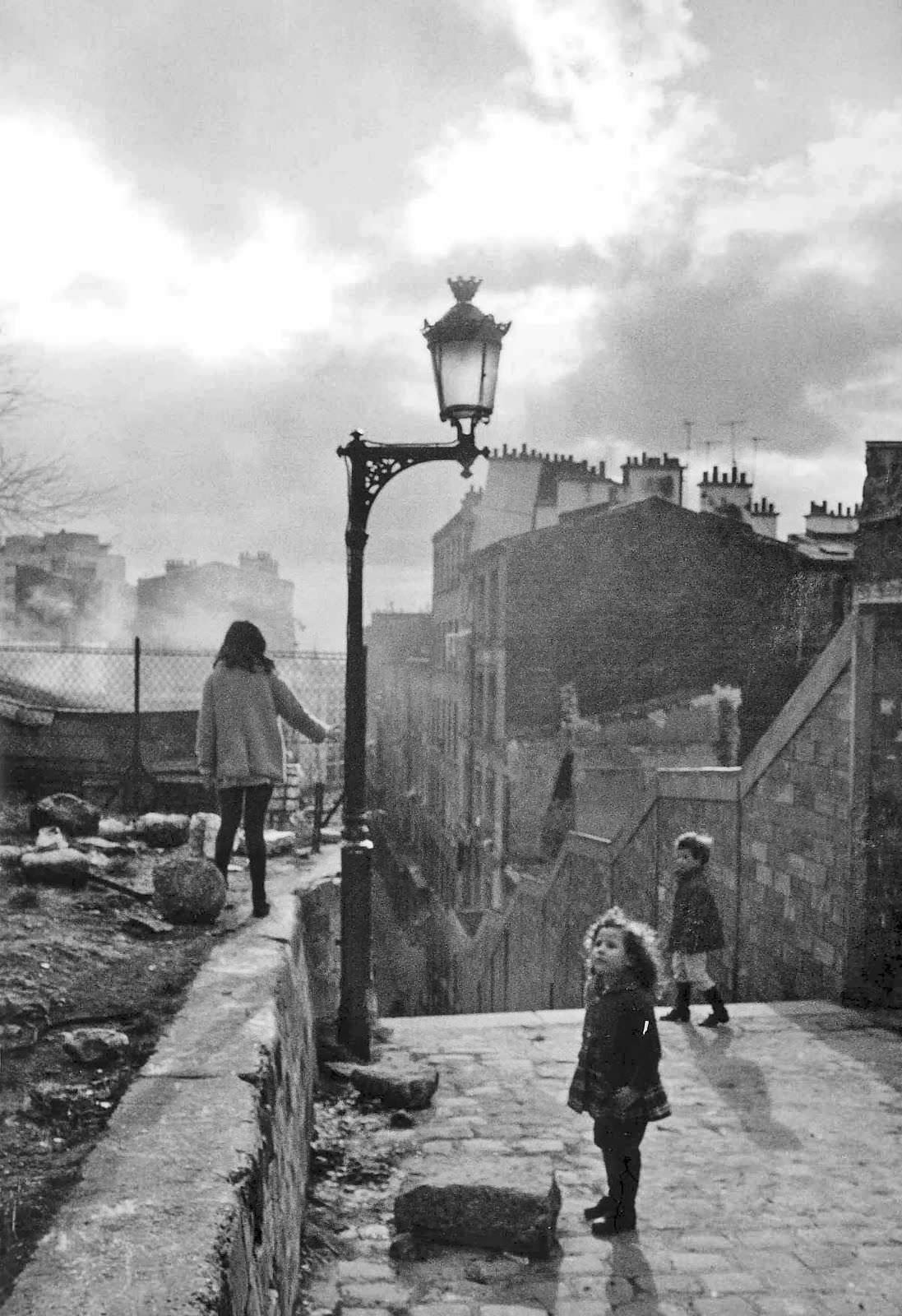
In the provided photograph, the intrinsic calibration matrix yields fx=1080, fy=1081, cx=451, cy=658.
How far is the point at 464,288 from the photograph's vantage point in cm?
621

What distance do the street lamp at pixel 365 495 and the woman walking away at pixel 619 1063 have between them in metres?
1.78

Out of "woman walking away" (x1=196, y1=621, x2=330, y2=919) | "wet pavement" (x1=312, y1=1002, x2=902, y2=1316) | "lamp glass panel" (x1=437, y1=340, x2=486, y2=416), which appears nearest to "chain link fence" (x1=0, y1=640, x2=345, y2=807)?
"woman walking away" (x1=196, y1=621, x2=330, y2=919)

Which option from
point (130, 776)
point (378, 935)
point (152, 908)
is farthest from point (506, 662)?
point (152, 908)

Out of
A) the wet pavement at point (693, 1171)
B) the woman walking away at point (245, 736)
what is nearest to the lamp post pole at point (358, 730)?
the woman walking away at point (245, 736)

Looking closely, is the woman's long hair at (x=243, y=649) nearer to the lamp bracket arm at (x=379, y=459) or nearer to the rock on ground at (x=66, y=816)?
the lamp bracket arm at (x=379, y=459)

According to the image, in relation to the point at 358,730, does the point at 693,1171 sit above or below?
below

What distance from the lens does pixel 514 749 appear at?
26.3m

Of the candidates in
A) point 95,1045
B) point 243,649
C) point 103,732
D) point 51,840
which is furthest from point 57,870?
point 103,732

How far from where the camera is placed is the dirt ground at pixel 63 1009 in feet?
8.97

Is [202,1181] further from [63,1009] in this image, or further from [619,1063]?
[619,1063]

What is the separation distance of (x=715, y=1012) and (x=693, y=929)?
560mm

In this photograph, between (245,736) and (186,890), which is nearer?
(186,890)

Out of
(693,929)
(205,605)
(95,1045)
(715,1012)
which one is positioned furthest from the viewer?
(205,605)

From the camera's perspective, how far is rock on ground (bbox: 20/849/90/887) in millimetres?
6180
